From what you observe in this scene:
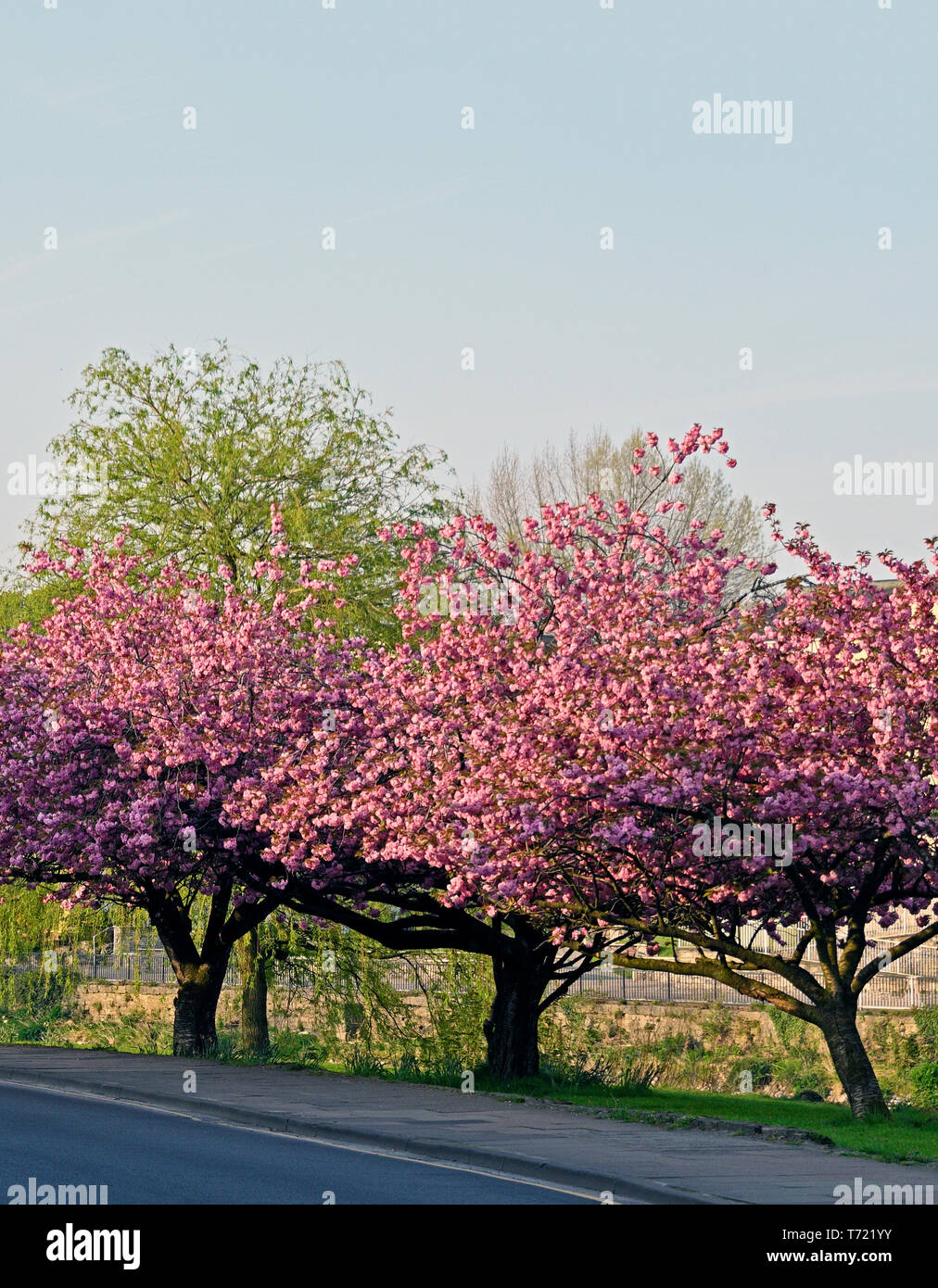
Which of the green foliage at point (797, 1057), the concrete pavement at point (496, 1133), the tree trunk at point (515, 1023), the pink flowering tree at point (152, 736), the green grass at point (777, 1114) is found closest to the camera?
the concrete pavement at point (496, 1133)

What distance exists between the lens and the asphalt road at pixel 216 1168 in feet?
39.8

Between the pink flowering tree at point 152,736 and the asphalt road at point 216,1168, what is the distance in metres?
6.30

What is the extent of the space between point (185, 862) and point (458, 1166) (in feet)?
33.6

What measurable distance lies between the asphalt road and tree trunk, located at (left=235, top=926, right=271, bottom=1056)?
12.3 meters

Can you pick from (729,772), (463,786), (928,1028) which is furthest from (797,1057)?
(729,772)

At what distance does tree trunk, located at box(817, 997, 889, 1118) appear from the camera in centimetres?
1862

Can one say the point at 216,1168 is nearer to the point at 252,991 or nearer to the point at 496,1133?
the point at 496,1133

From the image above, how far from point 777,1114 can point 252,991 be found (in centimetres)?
1386

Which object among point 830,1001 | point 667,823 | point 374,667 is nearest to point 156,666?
point 374,667

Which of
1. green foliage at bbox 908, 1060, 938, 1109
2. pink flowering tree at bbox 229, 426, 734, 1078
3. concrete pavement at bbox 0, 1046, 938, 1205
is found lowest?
green foliage at bbox 908, 1060, 938, 1109

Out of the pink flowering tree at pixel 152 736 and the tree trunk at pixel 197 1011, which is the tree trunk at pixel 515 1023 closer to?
the pink flowering tree at pixel 152 736

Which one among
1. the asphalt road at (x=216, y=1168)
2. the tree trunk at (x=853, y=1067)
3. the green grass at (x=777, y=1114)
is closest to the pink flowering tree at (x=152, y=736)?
the green grass at (x=777, y=1114)

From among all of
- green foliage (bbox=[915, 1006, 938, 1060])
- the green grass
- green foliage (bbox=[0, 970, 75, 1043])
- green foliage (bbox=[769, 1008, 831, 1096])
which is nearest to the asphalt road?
the green grass

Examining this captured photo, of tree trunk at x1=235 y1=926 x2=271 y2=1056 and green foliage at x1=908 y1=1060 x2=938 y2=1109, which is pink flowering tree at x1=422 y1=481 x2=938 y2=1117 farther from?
green foliage at x1=908 y1=1060 x2=938 y2=1109
